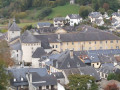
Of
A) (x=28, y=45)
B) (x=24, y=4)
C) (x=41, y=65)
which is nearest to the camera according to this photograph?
(x=41, y=65)

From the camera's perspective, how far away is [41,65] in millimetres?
55281

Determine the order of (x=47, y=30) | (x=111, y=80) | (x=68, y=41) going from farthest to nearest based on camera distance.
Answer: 1. (x=47, y=30)
2. (x=68, y=41)
3. (x=111, y=80)

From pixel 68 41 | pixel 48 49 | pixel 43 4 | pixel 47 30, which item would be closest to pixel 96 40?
pixel 68 41

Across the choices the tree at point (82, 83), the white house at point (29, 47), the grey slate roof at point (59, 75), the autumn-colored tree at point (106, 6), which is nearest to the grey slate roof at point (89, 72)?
the grey slate roof at point (59, 75)

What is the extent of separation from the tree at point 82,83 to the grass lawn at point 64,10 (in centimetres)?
7797

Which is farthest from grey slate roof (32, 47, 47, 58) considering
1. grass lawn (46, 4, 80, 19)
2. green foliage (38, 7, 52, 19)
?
green foliage (38, 7, 52, 19)

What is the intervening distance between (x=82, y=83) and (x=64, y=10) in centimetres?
8395

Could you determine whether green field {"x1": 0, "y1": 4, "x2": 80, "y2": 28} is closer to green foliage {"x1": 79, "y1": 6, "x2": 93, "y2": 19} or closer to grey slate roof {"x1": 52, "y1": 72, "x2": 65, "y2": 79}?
green foliage {"x1": 79, "y1": 6, "x2": 93, "y2": 19}

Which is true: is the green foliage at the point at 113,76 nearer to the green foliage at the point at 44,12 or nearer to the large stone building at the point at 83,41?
the large stone building at the point at 83,41

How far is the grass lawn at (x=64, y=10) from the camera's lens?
119 metres

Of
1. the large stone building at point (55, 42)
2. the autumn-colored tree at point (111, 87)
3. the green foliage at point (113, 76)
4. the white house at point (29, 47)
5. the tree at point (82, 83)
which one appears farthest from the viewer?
the large stone building at point (55, 42)

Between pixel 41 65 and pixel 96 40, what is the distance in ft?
53.2

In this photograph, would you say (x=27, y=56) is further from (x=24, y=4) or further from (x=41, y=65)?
(x=24, y=4)

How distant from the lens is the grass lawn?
119 m
